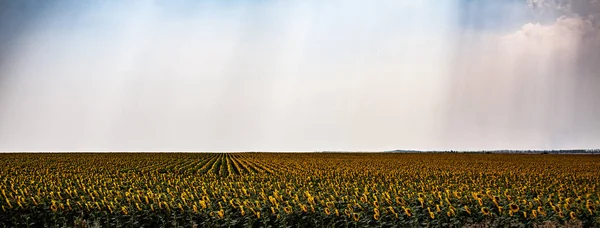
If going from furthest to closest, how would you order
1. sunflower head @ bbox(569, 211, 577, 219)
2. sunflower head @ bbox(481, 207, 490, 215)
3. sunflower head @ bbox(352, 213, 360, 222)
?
sunflower head @ bbox(481, 207, 490, 215), sunflower head @ bbox(352, 213, 360, 222), sunflower head @ bbox(569, 211, 577, 219)

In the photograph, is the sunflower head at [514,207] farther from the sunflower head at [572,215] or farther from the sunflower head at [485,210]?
the sunflower head at [572,215]

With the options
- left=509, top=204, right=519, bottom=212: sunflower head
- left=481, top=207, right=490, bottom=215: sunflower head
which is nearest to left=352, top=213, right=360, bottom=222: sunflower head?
left=481, top=207, right=490, bottom=215: sunflower head

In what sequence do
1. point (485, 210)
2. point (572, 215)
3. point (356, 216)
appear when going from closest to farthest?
1. point (572, 215)
2. point (356, 216)
3. point (485, 210)

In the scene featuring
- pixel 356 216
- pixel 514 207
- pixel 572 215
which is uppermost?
pixel 514 207

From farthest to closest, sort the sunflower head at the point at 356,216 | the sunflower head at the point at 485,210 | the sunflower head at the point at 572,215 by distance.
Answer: the sunflower head at the point at 485,210 < the sunflower head at the point at 356,216 < the sunflower head at the point at 572,215

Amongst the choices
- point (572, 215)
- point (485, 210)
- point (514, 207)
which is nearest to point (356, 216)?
point (485, 210)

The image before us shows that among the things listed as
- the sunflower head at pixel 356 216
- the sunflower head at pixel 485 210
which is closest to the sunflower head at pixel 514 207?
the sunflower head at pixel 485 210

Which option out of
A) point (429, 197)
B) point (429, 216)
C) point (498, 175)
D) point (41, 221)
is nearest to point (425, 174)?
point (498, 175)

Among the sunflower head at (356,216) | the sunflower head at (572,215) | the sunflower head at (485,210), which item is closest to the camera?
the sunflower head at (572,215)

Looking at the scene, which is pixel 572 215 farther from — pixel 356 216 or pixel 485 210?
pixel 356 216

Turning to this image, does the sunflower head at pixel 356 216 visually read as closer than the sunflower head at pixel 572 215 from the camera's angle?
No

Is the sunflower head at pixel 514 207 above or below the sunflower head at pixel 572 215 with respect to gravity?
above

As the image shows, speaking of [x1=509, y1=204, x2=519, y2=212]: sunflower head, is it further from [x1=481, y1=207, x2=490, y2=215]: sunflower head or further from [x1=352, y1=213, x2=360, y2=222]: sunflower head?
[x1=352, y1=213, x2=360, y2=222]: sunflower head

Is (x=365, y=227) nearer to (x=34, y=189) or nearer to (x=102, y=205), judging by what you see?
(x=102, y=205)
